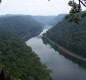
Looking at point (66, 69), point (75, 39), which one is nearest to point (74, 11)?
point (66, 69)

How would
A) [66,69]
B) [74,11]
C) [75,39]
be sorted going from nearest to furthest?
[74,11] < [66,69] < [75,39]

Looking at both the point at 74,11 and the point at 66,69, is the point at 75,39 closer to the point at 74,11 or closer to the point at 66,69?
the point at 66,69

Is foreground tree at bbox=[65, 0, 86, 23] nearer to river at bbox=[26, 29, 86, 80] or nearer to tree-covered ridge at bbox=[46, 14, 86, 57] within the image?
river at bbox=[26, 29, 86, 80]

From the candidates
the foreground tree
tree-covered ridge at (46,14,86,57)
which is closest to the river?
tree-covered ridge at (46,14,86,57)

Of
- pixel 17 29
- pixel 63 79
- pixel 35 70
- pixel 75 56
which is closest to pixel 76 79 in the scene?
pixel 63 79

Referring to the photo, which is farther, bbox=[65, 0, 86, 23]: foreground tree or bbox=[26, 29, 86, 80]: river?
bbox=[26, 29, 86, 80]: river

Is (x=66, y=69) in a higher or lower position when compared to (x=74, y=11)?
lower

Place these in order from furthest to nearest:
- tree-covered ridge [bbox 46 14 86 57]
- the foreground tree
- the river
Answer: tree-covered ridge [bbox 46 14 86 57] < the river < the foreground tree

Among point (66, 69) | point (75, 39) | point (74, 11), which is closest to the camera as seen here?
point (74, 11)

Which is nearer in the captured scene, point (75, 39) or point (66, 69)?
point (66, 69)

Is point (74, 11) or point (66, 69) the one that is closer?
point (74, 11)

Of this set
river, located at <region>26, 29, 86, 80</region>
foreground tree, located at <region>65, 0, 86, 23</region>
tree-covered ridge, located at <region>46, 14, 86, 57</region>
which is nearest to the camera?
foreground tree, located at <region>65, 0, 86, 23</region>

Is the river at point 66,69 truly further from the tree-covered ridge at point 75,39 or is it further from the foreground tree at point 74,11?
the foreground tree at point 74,11
